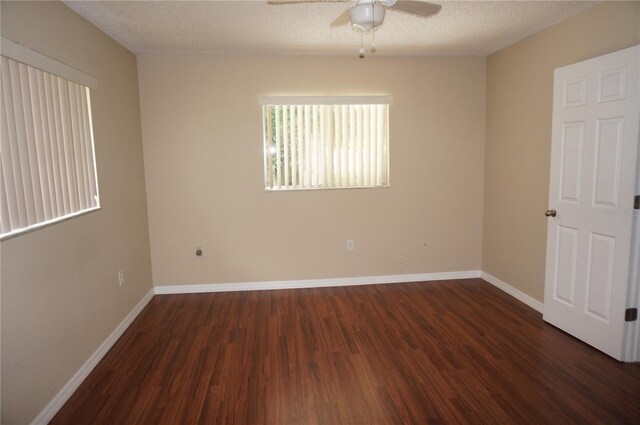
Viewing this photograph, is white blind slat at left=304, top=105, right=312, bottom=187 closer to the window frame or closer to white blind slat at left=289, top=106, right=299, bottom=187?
white blind slat at left=289, top=106, right=299, bottom=187

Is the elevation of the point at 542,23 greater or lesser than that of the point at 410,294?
greater

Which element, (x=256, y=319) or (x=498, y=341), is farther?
(x=256, y=319)

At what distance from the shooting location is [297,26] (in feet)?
10.2

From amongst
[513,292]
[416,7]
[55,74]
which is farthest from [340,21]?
[513,292]

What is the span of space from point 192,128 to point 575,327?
3826 millimetres

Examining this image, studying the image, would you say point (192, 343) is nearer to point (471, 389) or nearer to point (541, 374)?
point (471, 389)

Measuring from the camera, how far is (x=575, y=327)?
117 inches

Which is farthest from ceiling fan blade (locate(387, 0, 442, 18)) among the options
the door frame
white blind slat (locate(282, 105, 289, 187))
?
the door frame

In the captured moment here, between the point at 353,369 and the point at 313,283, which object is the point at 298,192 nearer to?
the point at 313,283

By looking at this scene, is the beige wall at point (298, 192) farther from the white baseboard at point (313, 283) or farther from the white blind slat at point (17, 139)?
the white blind slat at point (17, 139)

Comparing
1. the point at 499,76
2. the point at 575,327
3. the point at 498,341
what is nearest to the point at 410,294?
the point at 498,341

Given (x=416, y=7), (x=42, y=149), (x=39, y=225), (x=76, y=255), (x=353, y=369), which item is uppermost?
(x=416, y=7)

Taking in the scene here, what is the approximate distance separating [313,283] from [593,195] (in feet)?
8.81

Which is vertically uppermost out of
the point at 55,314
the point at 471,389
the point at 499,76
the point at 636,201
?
the point at 499,76
